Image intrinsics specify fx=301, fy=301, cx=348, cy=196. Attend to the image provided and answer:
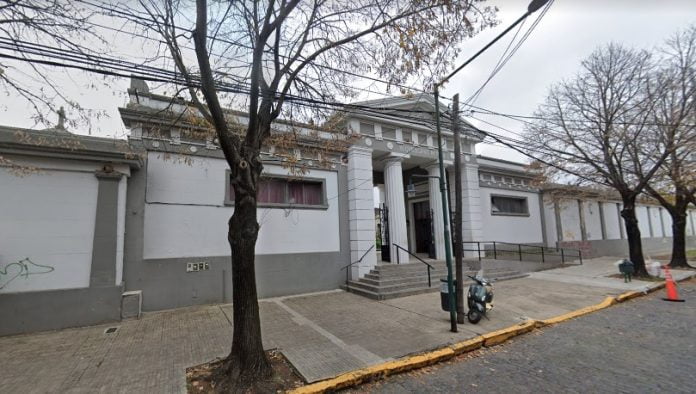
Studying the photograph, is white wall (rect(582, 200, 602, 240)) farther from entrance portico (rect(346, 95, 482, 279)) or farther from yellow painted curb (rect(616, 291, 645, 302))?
yellow painted curb (rect(616, 291, 645, 302))

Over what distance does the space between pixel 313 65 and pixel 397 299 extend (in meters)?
6.42

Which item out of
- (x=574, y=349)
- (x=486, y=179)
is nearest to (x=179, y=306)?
(x=574, y=349)

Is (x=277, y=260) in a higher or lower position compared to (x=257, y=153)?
lower

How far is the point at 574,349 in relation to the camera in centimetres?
499

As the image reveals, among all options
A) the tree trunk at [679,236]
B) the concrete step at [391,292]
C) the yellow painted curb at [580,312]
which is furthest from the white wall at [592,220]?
the concrete step at [391,292]

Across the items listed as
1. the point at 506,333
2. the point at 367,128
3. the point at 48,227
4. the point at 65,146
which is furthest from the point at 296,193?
the point at 506,333

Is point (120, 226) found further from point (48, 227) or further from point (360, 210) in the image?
point (360, 210)

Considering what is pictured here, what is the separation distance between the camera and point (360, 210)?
10.5m

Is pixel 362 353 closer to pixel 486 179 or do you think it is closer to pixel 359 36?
pixel 359 36

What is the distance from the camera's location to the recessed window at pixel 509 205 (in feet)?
49.3

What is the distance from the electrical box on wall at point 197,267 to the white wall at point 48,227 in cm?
208

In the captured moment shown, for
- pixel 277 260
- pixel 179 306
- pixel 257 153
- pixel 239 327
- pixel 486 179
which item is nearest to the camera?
pixel 239 327

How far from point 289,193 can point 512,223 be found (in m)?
11.6

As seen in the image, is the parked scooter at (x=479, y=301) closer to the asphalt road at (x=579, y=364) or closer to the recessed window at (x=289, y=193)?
the asphalt road at (x=579, y=364)
